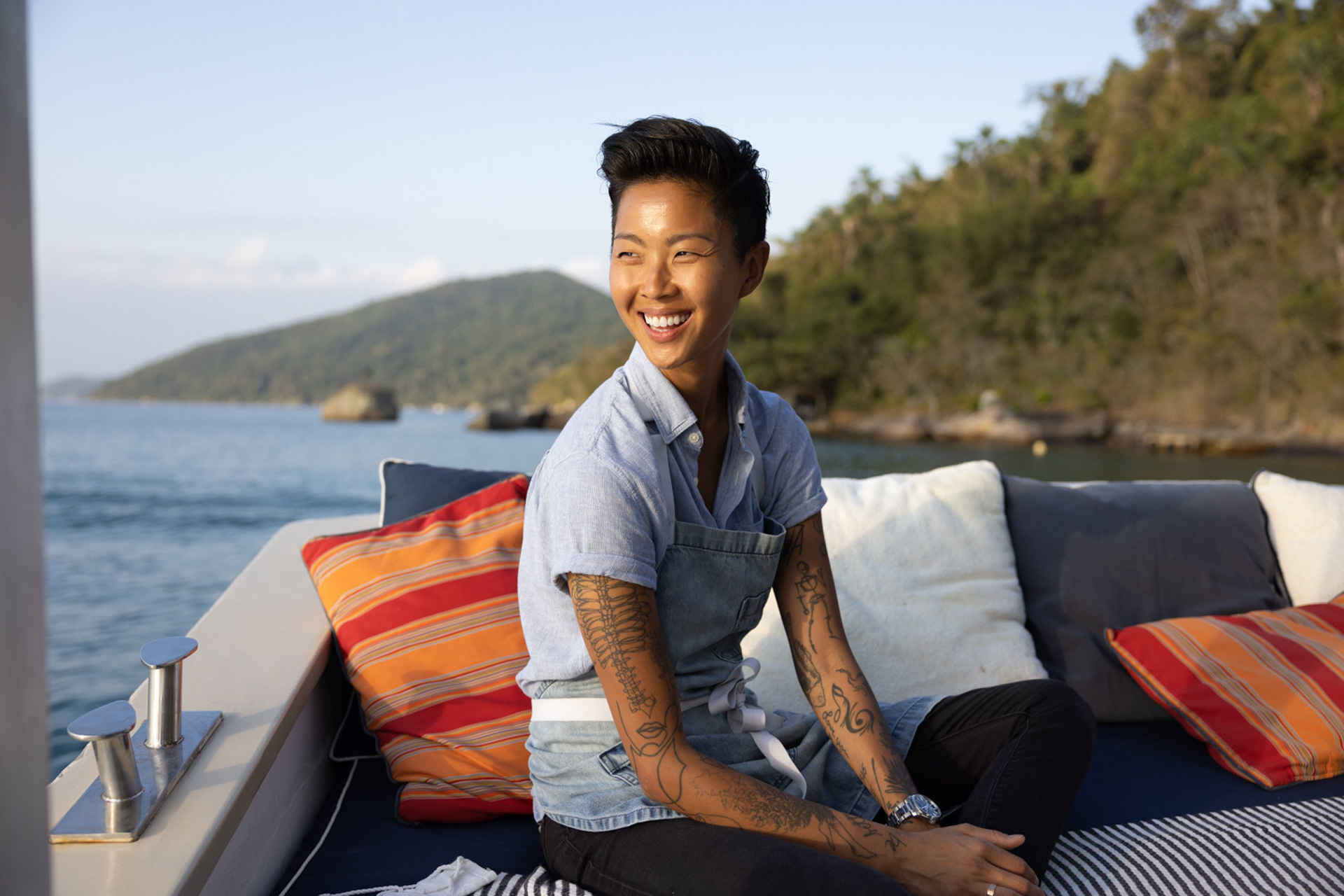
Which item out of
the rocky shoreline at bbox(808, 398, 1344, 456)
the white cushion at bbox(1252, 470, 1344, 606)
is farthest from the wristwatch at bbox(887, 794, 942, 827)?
the rocky shoreline at bbox(808, 398, 1344, 456)

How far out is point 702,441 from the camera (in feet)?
3.95

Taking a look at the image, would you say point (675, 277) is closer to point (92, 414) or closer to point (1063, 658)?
point (1063, 658)

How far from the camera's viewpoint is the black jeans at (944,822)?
965 millimetres

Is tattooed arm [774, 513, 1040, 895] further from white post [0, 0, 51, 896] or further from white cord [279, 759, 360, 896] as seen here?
white post [0, 0, 51, 896]

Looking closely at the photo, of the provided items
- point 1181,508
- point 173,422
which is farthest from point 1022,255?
point 173,422

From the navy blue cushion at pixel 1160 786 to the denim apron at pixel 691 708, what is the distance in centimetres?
50

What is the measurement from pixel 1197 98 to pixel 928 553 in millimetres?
40295

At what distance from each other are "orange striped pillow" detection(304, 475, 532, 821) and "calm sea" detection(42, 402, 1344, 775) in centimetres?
51

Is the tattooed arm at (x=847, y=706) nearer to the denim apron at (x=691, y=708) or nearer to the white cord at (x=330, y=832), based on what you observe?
the denim apron at (x=691, y=708)

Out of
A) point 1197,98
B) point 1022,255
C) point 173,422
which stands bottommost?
point 173,422

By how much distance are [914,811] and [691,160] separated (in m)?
0.87

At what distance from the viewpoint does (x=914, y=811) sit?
1145mm

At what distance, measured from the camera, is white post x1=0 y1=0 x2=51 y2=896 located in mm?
365

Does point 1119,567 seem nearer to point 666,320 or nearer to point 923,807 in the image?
point 923,807
